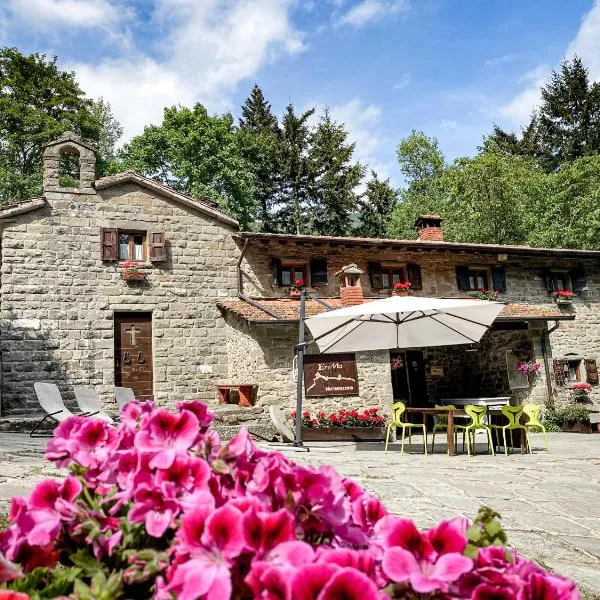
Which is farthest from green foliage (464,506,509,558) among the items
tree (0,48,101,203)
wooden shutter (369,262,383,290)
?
tree (0,48,101,203)

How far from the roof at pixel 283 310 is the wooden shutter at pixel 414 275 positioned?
209 centimetres

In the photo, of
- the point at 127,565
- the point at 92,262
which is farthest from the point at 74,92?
the point at 127,565

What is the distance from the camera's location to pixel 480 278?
1641cm

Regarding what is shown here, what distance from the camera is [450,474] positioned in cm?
556

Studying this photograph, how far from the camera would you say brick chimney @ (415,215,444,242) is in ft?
59.3

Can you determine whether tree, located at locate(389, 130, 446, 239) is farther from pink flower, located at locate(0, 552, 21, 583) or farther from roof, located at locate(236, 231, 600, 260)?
pink flower, located at locate(0, 552, 21, 583)

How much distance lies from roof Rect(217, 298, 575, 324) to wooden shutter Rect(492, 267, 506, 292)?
1434 millimetres

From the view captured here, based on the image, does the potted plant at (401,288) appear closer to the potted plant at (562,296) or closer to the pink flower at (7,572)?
the potted plant at (562,296)

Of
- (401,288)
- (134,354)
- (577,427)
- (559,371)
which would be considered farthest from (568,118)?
(134,354)

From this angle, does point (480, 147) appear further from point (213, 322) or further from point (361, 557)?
point (361, 557)

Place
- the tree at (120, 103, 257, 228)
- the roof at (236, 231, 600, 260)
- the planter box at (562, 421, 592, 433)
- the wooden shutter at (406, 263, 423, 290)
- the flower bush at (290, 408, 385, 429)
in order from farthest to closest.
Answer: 1. the tree at (120, 103, 257, 228)
2. the wooden shutter at (406, 263, 423, 290)
3. the roof at (236, 231, 600, 260)
4. the planter box at (562, 421, 592, 433)
5. the flower bush at (290, 408, 385, 429)

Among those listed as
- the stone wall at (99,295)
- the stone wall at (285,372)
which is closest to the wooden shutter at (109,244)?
the stone wall at (99,295)

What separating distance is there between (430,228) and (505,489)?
14356 mm

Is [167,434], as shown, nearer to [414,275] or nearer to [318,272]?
[318,272]
